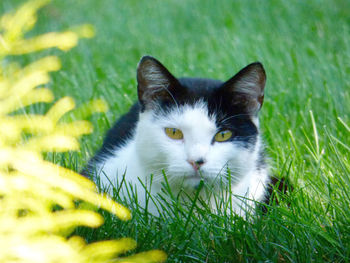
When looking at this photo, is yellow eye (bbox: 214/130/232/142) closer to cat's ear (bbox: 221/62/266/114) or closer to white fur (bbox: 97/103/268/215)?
white fur (bbox: 97/103/268/215)

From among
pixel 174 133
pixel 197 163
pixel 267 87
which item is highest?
pixel 267 87

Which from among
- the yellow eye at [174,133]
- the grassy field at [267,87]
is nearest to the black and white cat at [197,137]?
the yellow eye at [174,133]

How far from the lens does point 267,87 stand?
9.73ft

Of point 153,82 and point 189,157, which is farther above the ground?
point 153,82

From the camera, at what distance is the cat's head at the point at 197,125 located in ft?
5.67

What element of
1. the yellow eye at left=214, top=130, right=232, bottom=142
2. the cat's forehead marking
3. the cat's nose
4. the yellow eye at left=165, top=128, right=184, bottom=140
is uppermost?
the cat's forehead marking

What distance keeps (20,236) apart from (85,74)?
2.68 meters

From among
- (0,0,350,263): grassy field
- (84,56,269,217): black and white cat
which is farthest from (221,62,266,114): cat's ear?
(0,0,350,263): grassy field

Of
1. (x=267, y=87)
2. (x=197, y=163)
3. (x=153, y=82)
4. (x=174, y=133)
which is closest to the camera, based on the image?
(x=197, y=163)

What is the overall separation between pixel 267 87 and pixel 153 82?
124 centimetres

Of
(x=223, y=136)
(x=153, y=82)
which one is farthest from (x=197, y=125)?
(x=153, y=82)

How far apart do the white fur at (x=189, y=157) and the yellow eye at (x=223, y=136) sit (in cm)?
3

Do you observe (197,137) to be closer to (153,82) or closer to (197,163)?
(197,163)

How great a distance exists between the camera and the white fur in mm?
1719
